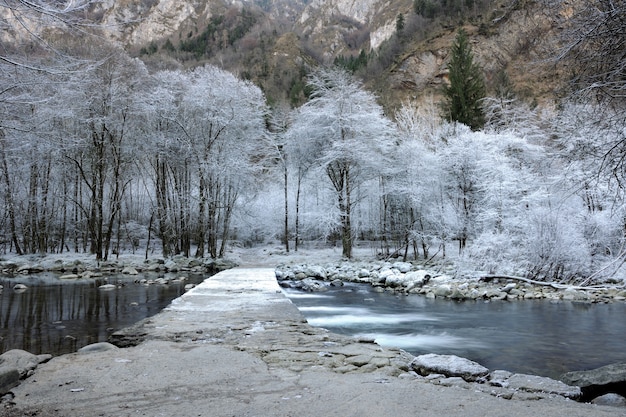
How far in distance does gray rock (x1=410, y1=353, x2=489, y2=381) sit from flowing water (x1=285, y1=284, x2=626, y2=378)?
1.62 metres

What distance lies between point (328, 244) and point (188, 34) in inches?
2661

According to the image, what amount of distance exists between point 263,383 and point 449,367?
1.95m

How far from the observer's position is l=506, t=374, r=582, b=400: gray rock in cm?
386

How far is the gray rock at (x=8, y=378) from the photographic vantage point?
3.45 metres

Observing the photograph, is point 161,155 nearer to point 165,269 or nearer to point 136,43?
point 165,269

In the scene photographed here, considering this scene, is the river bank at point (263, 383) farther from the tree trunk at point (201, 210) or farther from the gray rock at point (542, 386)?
the tree trunk at point (201, 210)

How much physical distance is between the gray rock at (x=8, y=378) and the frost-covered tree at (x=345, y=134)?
663 inches

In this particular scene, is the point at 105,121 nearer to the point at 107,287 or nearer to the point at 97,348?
the point at 107,287

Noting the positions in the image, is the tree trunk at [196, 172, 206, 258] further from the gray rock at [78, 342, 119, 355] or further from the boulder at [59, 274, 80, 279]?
the gray rock at [78, 342, 119, 355]

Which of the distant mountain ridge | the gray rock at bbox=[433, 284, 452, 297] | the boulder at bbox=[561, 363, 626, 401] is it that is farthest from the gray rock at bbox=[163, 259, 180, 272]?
the boulder at bbox=[561, 363, 626, 401]

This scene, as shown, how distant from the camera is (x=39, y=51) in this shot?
5.22m

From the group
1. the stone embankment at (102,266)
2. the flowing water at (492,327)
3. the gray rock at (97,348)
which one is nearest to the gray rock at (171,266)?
the stone embankment at (102,266)

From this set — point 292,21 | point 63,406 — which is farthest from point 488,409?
point 292,21

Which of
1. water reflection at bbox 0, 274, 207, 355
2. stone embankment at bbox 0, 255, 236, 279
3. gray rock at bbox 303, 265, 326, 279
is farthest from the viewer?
stone embankment at bbox 0, 255, 236, 279
